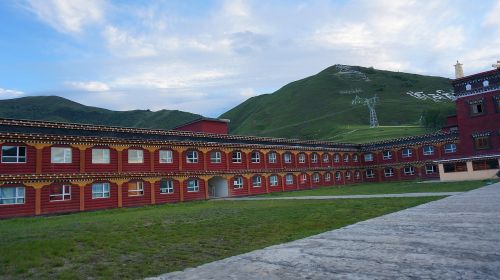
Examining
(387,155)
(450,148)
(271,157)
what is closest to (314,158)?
(271,157)

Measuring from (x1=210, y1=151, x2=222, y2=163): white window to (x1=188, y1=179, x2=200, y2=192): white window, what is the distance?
3.32 m

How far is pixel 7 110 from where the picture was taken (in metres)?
146

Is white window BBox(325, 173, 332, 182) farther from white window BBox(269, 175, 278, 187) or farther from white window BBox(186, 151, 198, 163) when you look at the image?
white window BBox(186, 151, 198, 163)

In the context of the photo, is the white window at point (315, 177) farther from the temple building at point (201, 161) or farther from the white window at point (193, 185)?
the white window at point (193, 185)

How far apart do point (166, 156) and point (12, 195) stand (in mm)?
14303

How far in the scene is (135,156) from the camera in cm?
3534

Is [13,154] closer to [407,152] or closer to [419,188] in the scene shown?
[419,188]

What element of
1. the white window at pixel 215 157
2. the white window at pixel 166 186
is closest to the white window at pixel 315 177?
the white window at pixel 215 157

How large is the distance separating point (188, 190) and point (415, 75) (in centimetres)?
19114

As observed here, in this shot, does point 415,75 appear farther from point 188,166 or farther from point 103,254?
point 103,254

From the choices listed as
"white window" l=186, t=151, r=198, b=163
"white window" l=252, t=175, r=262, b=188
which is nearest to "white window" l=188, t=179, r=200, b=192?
"white window" l=186, t=151, r=198, b=163

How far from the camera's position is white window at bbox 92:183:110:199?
3197cm

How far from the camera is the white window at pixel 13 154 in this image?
1093 inches

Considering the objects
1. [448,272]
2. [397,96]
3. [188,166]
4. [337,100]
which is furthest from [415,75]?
[448,272]
